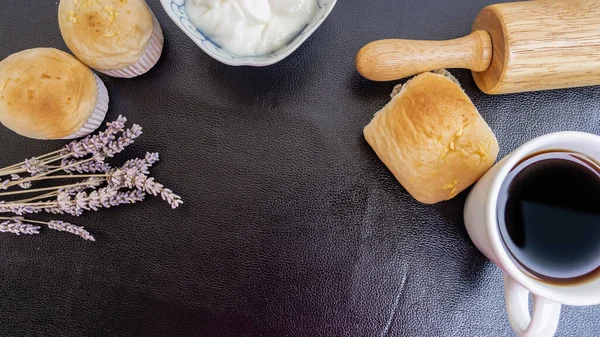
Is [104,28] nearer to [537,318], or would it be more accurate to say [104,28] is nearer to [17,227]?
[17,227]

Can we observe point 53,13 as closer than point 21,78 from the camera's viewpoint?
No

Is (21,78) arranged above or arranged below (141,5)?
below

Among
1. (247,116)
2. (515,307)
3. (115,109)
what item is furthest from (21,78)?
(515,307)

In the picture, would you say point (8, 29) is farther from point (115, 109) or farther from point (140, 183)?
point (140, 183)

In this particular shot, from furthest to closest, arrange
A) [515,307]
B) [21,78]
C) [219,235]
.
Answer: [219,235]
[21,78]
[515,307]

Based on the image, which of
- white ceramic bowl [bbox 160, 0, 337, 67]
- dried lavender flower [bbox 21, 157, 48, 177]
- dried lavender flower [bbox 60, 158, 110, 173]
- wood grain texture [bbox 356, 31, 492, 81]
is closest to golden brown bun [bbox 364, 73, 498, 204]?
wood grain texture [bbox 356, 31, 492, 81]

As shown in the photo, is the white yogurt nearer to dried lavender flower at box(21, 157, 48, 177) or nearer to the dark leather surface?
the dark leather surface
